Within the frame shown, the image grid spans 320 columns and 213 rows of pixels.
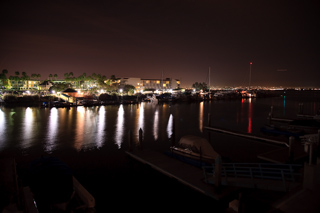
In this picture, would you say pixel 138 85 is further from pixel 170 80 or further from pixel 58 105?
pixel 58 105

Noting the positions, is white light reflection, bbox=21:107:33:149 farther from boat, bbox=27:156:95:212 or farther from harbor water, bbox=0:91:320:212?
boat, bbox=27:156:95:212

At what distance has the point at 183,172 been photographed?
37.4 ft

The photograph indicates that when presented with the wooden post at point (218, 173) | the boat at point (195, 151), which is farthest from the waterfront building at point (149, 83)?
the wooden post at point (218, 173)

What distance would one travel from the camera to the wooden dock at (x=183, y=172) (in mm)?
9172

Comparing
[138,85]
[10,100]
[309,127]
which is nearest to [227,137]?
[309,127]

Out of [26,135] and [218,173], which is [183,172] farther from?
[26,135]

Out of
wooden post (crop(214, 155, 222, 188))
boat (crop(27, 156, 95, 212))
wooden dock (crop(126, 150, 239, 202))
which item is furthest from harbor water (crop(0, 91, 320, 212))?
boat (crop(27, 156, 95, 212))

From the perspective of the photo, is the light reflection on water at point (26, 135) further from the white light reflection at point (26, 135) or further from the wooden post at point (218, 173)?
the wooden post at point (218, 173)

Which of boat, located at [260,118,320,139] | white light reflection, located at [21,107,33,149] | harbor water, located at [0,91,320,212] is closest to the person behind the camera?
harbor water, located at [0,91,320,212]

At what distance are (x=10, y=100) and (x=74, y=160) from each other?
55293 mm

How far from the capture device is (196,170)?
1170 centimetres

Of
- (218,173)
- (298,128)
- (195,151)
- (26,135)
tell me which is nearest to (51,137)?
(26,135)

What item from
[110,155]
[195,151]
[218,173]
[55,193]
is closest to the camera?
[55,193]

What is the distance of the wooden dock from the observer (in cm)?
917
